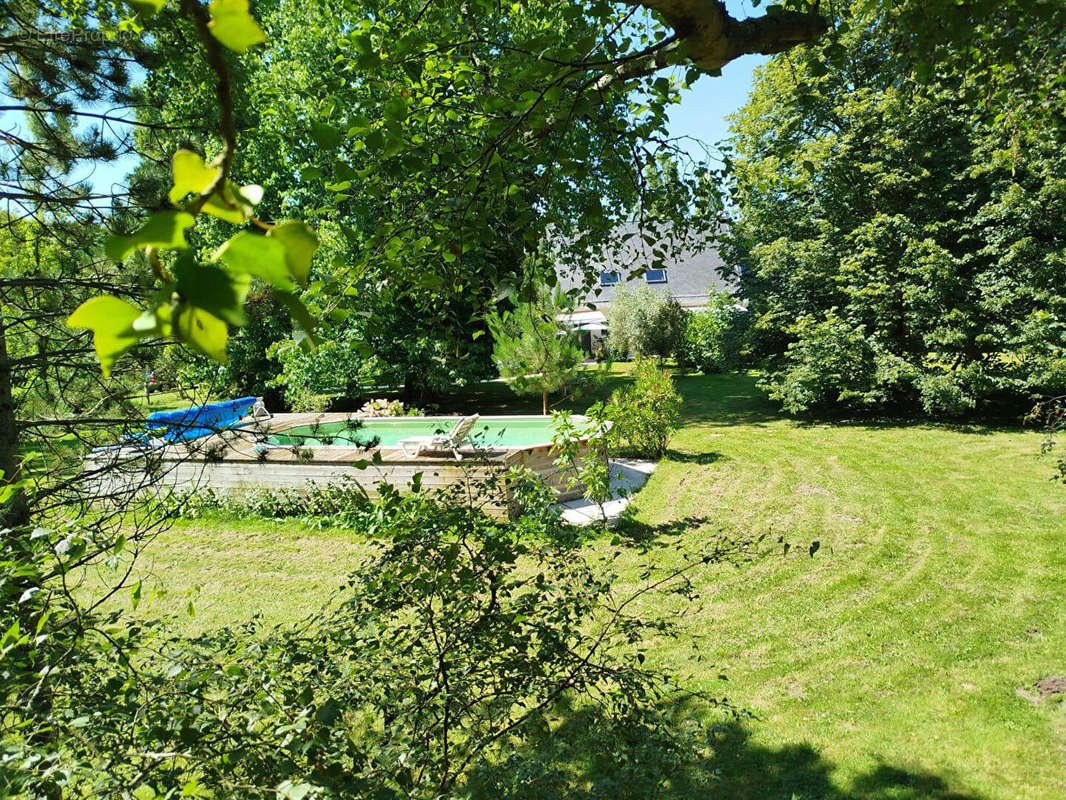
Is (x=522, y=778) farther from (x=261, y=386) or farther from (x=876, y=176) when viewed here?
(x=261, y=386)

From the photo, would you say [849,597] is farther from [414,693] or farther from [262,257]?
[262,257]

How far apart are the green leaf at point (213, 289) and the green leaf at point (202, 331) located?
3 centimetres

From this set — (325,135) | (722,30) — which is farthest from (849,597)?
(325,135)

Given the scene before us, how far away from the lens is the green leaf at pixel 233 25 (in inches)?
19.1

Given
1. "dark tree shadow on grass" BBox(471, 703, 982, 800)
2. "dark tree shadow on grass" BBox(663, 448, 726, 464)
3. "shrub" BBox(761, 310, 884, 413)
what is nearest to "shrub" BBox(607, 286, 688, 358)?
"shrub" BBox(761, 310, 884, 413)

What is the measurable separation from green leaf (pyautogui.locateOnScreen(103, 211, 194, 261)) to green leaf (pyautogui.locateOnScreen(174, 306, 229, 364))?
5cm

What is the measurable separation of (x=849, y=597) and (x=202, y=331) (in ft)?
21.0

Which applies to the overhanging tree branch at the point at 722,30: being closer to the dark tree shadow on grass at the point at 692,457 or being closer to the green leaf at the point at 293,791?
the green leaf at the point at 293,791

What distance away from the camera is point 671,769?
7.72 feet

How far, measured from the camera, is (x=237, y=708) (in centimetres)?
188

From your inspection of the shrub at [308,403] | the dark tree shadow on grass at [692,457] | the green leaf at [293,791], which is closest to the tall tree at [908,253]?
the dark tree shadow on grass at [692,457]

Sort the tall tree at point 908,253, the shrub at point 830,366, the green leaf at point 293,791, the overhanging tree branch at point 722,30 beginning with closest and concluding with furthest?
the green leaf at point 293,791
the overhanging tree branch at point 722,30
the tall tree at point 908,253
the shrub at point 830,366

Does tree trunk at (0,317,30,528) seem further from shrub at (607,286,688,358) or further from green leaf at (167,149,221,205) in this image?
shrub at (607,286,688,358)

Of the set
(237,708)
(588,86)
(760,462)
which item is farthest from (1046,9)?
(760,462)
